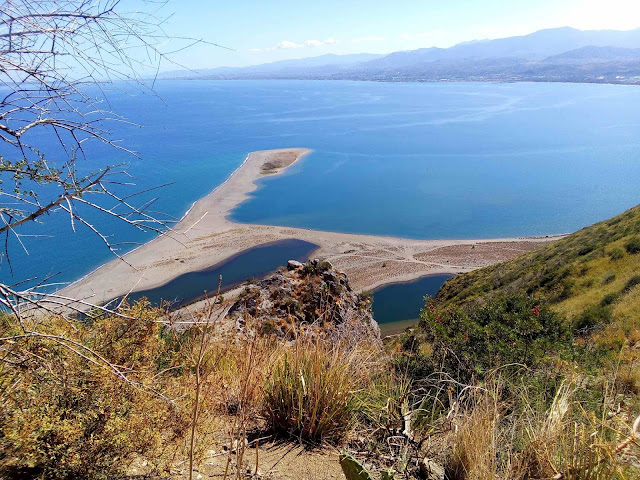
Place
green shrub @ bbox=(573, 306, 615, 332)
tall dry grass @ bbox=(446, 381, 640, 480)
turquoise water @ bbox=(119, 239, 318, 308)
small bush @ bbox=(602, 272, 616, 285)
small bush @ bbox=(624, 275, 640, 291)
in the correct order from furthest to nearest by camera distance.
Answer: turquoise water @ bbox=(119, 239, 318, 308) < small bush @ bbox=(602, 272, 616, 285) < small bush @ bbox=(624, 275, 640, 291) < green shrub @ bbox=(573, 306, 615, 332) < tall dry grass @ bbox=(446, 381, 640, 480)

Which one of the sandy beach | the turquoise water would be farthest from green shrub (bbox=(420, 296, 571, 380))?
the sandy beach

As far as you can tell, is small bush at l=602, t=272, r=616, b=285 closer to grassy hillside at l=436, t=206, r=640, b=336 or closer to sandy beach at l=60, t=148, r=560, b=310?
grassy hillside at l=436, t=206, r=640, b=336

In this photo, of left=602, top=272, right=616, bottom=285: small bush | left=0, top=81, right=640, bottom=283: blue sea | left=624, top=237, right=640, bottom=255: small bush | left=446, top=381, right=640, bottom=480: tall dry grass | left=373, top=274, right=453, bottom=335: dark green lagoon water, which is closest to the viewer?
left=446, top=381, right=640, bottom=480: tall dry grass

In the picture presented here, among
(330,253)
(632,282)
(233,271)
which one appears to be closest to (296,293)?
(632,282)

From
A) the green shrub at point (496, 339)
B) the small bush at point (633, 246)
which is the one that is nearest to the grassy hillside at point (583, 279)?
the small bush at point (633, 246)

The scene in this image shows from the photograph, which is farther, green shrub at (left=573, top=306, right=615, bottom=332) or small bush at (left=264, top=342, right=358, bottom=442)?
green shrub at (left=573, top=306, right=615, bottom=332)

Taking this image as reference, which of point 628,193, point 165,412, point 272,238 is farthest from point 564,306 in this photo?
point 628,193

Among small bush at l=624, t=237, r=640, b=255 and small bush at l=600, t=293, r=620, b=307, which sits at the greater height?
small bush at l=624, t=237, r=640, b=255
